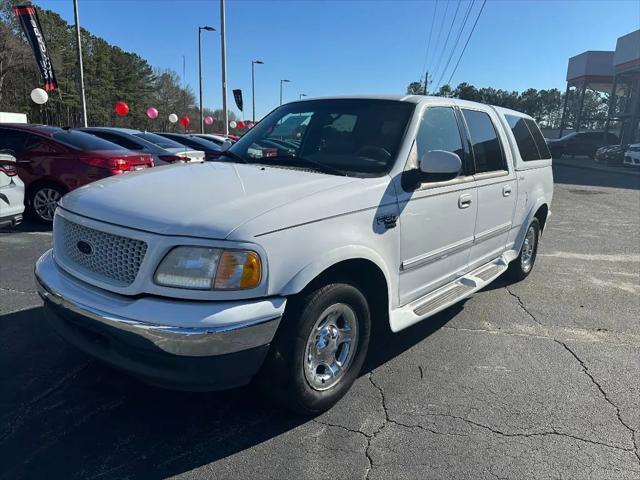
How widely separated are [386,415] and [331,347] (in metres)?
0.53

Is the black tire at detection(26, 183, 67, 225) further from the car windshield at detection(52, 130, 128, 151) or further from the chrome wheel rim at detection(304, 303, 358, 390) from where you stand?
the chrome wheel rim at detection(304, 303, 358, 390)

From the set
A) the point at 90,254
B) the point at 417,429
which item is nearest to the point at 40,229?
the point at 90,254

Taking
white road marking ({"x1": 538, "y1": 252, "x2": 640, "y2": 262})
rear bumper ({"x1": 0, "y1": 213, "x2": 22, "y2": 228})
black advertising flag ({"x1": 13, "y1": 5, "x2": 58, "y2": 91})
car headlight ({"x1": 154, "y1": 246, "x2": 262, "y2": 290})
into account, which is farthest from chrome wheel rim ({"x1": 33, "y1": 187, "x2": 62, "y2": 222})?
black advertising flag ({"x1": 13, "y1": 5, "x2": 58, "y2": 91})

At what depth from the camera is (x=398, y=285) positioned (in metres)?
3.25

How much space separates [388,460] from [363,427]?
0.30m

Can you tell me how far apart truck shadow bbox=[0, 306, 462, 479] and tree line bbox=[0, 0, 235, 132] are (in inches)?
1701

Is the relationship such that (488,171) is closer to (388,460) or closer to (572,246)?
(388,460)

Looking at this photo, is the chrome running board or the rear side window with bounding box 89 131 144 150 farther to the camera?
the rear side window with bounding box 89 131 144 150

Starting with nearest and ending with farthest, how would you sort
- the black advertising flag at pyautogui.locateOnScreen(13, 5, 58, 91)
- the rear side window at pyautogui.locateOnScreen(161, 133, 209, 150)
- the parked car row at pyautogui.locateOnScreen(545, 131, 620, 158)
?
the rear side window at pyautogui.locateOnScreen(161, 133, 209, 150) < the black advertising flag at pyautogui.locateOnScreen(13, 5, 58, 91) < the parked car row at pyautogui.locateOnScreen(545, 131, 620, 158)

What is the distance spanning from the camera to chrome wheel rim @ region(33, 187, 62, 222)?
7.56 m

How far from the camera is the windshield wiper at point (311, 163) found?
126 inches

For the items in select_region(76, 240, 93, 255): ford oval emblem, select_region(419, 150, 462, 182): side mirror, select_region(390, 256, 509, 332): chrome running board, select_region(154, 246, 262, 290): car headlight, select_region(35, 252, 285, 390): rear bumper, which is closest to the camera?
select_region(35, 252, 285, 390): rear bumper

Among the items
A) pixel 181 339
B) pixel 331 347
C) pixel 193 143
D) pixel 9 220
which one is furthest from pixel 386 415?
pixel 193 143

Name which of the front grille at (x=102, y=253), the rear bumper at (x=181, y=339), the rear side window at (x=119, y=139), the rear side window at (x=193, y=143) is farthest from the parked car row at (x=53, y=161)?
the rear side window at (x=193, y=143)
